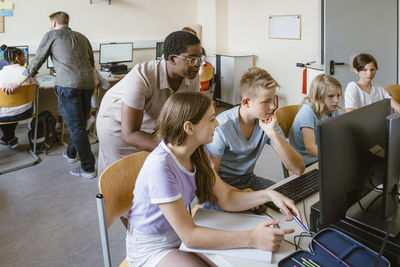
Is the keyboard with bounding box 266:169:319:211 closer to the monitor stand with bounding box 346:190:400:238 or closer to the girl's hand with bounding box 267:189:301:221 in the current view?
the girl's hand with bounding box 267:189:301:221

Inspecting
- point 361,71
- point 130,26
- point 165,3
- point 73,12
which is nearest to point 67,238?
point 361,71

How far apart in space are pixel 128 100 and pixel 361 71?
189 centimetres

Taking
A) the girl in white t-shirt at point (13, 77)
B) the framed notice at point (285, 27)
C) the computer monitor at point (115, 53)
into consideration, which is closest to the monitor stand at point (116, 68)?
the computer monitor at point (115, 53)

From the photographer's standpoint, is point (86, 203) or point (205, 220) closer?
point (205, 220)

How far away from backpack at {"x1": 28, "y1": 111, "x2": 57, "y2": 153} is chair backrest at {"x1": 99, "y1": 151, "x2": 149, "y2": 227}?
9.10ft

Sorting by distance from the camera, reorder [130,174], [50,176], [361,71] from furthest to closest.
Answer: [50,176] → [361,71] → [130,174]

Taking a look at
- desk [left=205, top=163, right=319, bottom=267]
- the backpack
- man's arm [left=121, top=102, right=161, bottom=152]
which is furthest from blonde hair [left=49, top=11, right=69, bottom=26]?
desk [left=205, top=163, right=319, bottom=267]

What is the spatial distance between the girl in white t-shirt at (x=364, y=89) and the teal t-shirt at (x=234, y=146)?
3.99 ft

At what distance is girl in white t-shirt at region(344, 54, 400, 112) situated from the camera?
2.61 meters

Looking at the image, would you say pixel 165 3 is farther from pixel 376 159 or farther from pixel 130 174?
pixel 376 159

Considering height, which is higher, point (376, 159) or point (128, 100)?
point (128, 100)

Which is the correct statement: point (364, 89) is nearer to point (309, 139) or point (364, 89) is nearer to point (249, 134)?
point (309, 139)

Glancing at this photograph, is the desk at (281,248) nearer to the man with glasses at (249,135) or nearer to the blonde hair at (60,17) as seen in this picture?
the man with glasses at (249,135)

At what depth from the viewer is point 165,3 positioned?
5.66 metres
